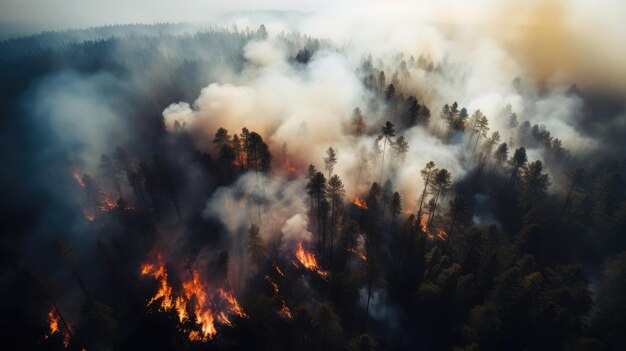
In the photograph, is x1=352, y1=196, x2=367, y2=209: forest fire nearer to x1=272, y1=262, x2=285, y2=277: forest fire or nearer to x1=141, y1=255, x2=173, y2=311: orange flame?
x1=272, y1=262, x2=285, y2=277: forest fire

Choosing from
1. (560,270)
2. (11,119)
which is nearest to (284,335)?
(560,270)

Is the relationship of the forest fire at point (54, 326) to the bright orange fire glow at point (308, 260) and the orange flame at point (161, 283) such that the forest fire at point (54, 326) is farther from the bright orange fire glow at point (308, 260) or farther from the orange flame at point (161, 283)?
the bright orange fire glow at point (308, 260)

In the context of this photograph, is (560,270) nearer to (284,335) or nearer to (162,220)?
(284,335)

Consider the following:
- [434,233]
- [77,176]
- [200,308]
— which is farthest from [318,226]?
[77,176]

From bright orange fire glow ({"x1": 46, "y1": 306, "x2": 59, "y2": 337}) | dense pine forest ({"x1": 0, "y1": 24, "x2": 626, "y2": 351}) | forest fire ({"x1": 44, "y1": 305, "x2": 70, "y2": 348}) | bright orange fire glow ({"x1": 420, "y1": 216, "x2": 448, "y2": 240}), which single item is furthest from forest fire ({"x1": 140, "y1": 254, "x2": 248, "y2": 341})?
bright orange fire glow ({"x1": 420, "y1": 216, "x2": 448, "y2": 240})

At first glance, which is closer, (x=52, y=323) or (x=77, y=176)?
(x=52, y=323)

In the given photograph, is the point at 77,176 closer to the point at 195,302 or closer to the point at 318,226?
the point at 195,302
